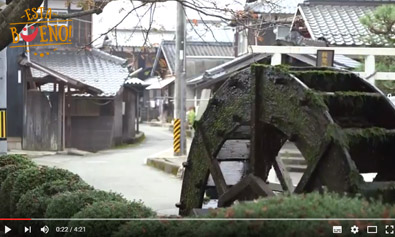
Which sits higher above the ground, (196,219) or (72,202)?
(196,219)

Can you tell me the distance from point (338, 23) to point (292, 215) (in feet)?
58.9

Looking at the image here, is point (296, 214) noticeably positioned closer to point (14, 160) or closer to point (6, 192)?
point (6, 192)

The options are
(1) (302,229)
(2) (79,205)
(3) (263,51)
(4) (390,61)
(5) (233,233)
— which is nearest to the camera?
(1) (302,229)

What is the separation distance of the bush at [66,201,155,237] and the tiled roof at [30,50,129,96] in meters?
20.3

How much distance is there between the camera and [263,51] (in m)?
14.0

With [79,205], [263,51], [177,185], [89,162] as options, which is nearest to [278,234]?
[79,205]

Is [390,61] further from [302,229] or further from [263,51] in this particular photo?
[302,229]

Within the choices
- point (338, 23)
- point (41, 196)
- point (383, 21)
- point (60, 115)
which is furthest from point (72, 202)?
point (60, 115)

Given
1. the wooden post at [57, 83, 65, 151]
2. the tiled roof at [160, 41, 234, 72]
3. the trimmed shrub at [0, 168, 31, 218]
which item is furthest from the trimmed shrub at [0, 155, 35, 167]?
the tiled roof at [160, 41, 234, 72]

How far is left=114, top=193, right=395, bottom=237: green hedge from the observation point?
3.51m

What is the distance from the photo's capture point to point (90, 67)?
92.0 feet

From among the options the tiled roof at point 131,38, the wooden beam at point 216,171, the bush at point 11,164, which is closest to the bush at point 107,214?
the wooden beam at point 216,171

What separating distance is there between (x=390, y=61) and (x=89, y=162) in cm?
1141

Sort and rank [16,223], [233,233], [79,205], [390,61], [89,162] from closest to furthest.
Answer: [233,233]
[79,205]
[16,223]
[390,61]
[89,162]
